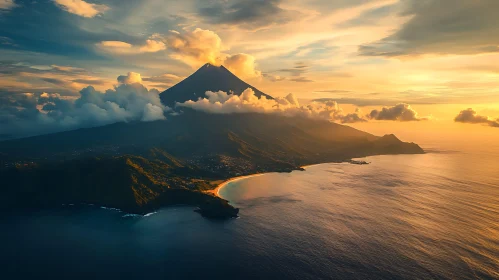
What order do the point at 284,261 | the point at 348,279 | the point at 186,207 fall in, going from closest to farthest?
the point at 348,279 < the point at 284,261 < the point at 186,207

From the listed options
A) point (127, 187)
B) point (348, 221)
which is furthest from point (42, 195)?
point (348, 221)

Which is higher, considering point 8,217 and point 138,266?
point 138,266

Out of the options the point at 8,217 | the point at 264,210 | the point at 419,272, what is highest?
the point at 419,272

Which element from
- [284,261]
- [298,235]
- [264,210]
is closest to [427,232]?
[298,235]

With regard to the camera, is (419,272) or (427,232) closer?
(419,272)

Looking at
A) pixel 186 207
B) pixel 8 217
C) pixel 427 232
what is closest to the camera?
pixel 427 232

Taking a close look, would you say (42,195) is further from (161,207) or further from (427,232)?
(427,232)
